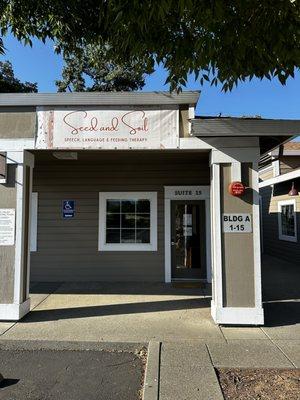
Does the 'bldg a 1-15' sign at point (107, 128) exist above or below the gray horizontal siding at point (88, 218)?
above

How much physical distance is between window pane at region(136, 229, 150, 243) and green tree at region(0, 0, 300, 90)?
20.8 feet

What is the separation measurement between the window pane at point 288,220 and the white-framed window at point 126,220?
6.51 meters

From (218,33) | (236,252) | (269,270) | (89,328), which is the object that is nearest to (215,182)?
(236,252)

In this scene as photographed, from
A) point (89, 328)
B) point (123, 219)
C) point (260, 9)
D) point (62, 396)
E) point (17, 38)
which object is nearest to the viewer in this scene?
point (260, 9)

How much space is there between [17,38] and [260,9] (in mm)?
3033

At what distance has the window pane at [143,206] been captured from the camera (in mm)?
10602

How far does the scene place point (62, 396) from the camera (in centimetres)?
421

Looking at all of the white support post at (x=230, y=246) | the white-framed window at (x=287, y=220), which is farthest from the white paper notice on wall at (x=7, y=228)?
the white-framed window at (x=287, y=220)

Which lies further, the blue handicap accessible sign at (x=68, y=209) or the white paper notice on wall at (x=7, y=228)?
the blue handicap accessible sign at (x=68, y=209)

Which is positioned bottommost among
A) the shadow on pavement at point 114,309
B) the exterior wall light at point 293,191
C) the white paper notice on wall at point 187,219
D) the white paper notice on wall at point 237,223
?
the shadow on pavement at point 114,309

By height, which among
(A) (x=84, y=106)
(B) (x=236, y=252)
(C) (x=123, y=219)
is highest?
(A) (x=84, y=106)

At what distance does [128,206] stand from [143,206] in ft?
1.27

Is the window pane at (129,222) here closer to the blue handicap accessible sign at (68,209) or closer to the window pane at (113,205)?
the window pane at (113,205)

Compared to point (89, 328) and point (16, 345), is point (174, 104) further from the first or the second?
point (16, 345)
